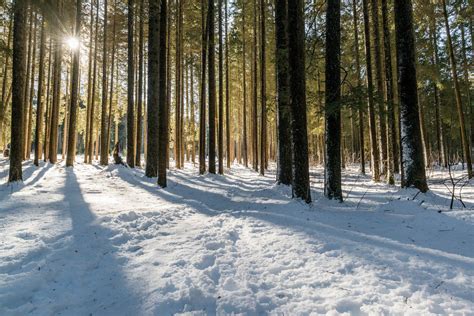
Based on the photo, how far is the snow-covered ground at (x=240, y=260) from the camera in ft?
7.00

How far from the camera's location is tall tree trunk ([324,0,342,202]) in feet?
19.2

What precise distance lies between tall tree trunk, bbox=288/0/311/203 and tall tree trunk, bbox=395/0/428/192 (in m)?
2.41

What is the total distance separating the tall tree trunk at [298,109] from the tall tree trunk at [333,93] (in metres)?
0.55

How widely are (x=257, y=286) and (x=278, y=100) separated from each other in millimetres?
6547

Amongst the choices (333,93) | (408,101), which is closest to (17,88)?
(333,93)

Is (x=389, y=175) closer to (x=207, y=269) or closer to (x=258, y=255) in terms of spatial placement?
(x=258, y=255)

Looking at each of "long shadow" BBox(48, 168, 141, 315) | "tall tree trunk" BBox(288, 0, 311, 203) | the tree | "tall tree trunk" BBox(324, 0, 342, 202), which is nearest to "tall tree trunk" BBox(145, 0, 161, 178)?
the tree

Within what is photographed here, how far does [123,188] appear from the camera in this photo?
8.45 meters

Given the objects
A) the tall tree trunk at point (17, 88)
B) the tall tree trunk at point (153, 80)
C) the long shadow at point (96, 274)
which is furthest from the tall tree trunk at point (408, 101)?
the tall tree trunk at point (17, 88)

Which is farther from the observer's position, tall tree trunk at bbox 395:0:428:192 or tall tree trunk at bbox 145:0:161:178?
tall tree trunk at bbox 145:0:161:178

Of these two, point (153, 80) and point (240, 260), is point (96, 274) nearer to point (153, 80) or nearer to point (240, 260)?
point (240, 260)

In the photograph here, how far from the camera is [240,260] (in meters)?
3.03

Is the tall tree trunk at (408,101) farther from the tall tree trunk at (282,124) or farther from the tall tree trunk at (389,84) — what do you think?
the tall tree trunk at (282,124)

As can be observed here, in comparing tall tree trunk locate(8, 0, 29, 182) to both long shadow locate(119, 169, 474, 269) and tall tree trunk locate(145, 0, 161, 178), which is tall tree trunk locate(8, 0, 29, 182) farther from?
long shadow locate(119, 169, 474, 269)
